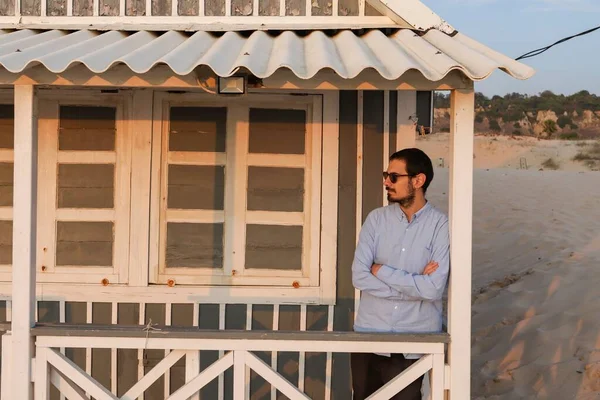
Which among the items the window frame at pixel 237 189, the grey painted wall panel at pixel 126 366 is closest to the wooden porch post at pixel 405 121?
the window frame at pixel 237 189

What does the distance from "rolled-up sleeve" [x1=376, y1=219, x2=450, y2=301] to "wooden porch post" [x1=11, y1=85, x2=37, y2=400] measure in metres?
2.03

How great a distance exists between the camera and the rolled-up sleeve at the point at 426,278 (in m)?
4.16

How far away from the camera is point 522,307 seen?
1023 cm

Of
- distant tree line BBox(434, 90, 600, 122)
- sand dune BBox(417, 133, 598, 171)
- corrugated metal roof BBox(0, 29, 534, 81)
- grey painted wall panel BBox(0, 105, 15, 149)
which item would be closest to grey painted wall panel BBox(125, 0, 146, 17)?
corrugated metal roof BBox(0, 29, 534, 81)

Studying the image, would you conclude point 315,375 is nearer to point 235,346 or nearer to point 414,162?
point 235,346

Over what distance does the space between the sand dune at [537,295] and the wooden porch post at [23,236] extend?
4.89 metres

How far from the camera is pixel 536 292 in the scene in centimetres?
1064

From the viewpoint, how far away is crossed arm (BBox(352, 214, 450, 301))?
164 inches

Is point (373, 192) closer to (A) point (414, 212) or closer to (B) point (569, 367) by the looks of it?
(A) point (414, 212)

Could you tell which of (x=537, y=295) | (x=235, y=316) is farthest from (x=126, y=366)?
(x=537, y=295)

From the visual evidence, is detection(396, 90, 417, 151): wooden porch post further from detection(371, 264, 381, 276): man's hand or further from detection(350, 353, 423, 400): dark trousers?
detection(350, 353, 423, 400): dark trousers

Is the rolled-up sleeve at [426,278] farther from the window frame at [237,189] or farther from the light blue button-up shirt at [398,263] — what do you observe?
the window frame at [237,189]

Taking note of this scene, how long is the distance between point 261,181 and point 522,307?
5.80m

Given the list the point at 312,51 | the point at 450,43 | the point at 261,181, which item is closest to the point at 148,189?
the point at 261,181
